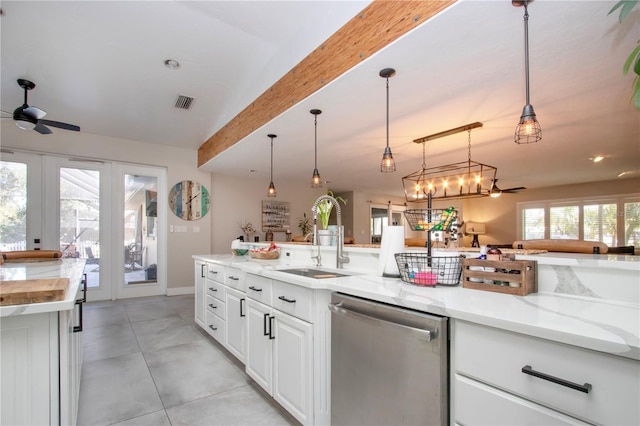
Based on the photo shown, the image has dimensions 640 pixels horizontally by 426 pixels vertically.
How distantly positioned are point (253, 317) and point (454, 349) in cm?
145

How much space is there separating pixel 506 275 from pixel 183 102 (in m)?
4.15

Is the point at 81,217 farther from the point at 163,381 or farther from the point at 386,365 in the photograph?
the point at 386,365

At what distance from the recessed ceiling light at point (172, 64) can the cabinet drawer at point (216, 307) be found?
2.45m

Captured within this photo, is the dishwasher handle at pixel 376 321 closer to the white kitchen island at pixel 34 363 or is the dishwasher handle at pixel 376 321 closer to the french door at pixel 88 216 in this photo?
the white kitchen island at pixel 34 363

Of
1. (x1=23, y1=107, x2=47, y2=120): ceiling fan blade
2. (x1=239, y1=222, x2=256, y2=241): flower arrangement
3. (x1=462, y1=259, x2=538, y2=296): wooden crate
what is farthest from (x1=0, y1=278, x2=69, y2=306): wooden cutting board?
(x1=239, y1=222, x2=256, y2=241): flower arrangement

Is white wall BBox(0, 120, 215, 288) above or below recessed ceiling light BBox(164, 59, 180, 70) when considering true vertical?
below

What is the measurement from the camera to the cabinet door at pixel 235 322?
240 centimetres

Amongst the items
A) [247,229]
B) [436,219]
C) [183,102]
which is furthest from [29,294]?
[247,229]

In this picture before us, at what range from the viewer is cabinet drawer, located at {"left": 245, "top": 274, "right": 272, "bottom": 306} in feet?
6.54

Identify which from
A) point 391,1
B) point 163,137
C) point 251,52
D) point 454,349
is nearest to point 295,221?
point 163,137

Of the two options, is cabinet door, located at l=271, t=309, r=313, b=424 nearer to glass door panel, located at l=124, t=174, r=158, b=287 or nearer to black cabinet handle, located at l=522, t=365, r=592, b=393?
black cabinet handle, located at l=522, t=365, r=592, b=393

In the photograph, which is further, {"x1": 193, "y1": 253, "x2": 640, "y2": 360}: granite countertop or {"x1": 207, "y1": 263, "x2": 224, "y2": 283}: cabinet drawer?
{"x1": 207, "y1": 263, "x2": 224, "y2": 283}: cabinet drawer

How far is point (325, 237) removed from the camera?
2602mm

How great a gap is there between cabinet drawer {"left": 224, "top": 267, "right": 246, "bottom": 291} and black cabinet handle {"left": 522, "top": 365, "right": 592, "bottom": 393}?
1919 mm
